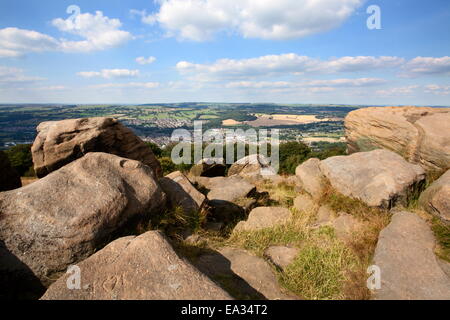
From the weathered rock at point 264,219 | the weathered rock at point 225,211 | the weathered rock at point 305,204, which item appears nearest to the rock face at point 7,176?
the weathered rock at point 225,211

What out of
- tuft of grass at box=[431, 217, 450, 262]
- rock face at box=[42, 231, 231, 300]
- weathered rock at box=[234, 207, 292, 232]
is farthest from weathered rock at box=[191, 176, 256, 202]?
tuft of grass at box=[431, 217, 450, 262]

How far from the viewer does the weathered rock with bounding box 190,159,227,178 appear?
1593 centimetres

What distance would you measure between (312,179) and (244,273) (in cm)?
609

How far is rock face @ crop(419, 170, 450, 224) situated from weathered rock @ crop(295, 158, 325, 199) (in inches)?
120

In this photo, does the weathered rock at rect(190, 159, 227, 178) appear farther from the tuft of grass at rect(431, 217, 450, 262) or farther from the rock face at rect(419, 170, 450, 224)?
the tuft of grass at rect(431, 217, 450, 262)

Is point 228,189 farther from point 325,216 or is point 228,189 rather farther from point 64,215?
point 64,215

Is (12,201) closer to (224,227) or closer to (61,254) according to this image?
(61,254)

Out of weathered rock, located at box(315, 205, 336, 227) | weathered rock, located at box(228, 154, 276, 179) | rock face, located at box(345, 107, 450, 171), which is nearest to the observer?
weathered rock, located at box(315, 205, 336, 227)

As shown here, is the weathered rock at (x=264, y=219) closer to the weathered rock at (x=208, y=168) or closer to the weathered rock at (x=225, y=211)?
the weathered rock at (x=225, y=211)

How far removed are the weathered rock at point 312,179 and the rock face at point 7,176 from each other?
10.5 m

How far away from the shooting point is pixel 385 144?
10680mm

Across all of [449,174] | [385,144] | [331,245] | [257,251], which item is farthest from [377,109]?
[257,251]

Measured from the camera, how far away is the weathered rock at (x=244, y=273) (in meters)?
4.92
